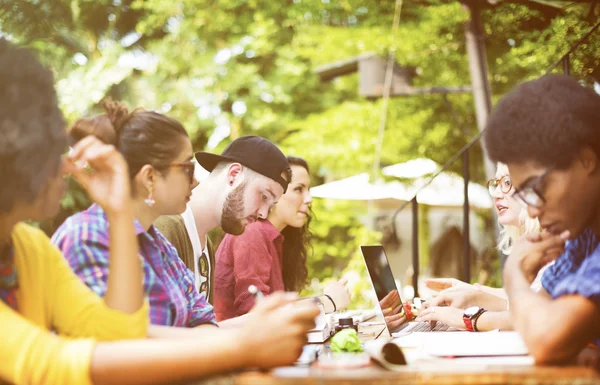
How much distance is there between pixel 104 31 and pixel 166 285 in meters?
12.3

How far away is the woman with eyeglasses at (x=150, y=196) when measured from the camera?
1.65 metres

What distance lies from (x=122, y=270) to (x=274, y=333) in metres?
0.39

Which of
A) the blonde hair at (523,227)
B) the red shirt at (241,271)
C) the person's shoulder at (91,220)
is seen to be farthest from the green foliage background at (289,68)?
the person's shoulder at (91,220)

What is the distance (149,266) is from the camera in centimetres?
176

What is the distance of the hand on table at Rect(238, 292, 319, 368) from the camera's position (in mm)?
1314

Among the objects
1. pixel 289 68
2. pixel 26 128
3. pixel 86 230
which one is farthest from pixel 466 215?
pixel 289 68

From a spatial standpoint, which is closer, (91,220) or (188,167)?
(91,220)

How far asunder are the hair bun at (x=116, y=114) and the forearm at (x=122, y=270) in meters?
0.42

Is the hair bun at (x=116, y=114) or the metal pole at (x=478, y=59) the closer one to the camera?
the hair bun at (x=116, y=114)

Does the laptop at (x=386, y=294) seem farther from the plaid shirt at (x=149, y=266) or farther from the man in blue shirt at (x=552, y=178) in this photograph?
the man in blue shirt at (x=552, y=178)

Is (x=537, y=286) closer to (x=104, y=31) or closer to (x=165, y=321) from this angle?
(x=165, y=321)

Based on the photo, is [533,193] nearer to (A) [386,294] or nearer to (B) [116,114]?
(B) [116,114]

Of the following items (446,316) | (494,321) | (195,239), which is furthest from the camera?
(195,239)

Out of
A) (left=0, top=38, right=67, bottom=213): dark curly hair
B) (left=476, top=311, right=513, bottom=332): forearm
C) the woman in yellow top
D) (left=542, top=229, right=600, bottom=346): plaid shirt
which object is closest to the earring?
the woman in yellow top
